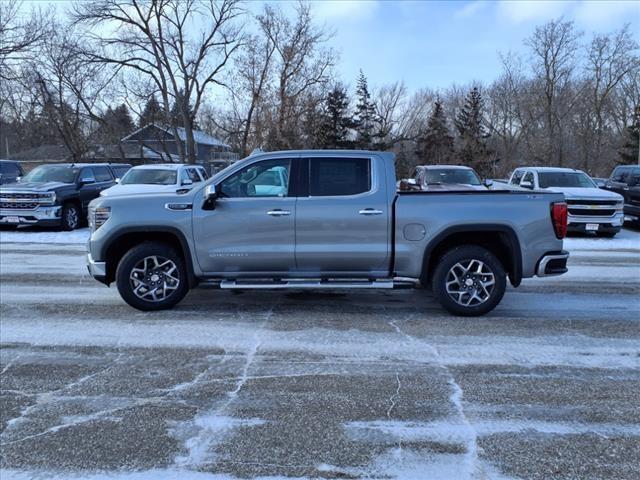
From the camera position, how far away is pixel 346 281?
6199 millimetres

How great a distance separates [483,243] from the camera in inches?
254

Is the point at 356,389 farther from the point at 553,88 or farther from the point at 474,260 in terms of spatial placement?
the point at 553,88

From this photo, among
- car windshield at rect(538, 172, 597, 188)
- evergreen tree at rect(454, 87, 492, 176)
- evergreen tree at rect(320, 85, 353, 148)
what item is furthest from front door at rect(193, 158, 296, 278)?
evergreen tree at rect(454, 87, 492, 176)

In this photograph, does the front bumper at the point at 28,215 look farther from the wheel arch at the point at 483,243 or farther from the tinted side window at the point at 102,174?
the wheel arch at the point at 483,243

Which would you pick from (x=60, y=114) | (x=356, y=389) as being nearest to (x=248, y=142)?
(x=60, y=114)

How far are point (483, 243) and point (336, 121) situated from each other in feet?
141

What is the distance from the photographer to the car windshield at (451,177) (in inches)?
635

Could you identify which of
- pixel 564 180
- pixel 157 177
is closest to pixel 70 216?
pixel 157 177

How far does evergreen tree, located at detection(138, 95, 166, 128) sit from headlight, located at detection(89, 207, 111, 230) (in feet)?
114

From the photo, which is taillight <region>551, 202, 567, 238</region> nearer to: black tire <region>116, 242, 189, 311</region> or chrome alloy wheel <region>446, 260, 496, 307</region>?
chrome alloy wheel <region>446, 260, 496, 307</region>

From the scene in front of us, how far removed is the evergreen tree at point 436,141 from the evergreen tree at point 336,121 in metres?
8.05

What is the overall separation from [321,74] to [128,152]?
26483 millimetres

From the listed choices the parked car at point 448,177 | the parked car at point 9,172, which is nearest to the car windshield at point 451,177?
the parked car at point 448,177

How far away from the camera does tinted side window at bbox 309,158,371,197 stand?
6234mm
